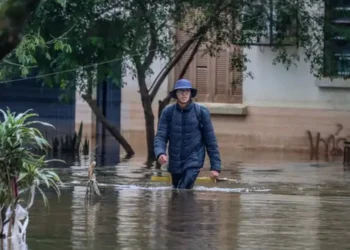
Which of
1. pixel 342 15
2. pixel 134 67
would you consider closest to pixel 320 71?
pixel 342 15

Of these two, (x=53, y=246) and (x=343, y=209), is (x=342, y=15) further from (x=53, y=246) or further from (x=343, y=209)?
(x=53, y=246)

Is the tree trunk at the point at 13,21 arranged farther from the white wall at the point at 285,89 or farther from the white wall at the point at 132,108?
the white wall at the point at 132,108

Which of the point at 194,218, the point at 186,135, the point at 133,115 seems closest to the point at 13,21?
the point at 194,218

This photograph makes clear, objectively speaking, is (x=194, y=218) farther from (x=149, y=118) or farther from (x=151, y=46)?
(x=149, y=118)

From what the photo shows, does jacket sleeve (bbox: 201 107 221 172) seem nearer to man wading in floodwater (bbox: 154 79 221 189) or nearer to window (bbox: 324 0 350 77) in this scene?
man wading in floodwater (bbox: 154 79 221 189)

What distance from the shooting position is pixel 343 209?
12555 millimetres

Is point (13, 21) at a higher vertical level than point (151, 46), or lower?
lower

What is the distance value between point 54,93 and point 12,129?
1886cm

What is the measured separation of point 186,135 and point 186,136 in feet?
0.05

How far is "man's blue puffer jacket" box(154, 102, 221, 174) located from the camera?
44.5ft

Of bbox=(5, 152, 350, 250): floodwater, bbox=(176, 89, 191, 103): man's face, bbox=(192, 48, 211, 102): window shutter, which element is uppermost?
bbox=(192, 48, 211, 102): window shutter

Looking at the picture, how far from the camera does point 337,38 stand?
2389 cm

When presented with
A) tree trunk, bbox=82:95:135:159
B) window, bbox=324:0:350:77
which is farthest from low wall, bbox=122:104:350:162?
window, bbox=324:0:350:77

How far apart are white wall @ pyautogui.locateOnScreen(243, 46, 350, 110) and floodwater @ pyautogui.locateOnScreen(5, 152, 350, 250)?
9367mm
